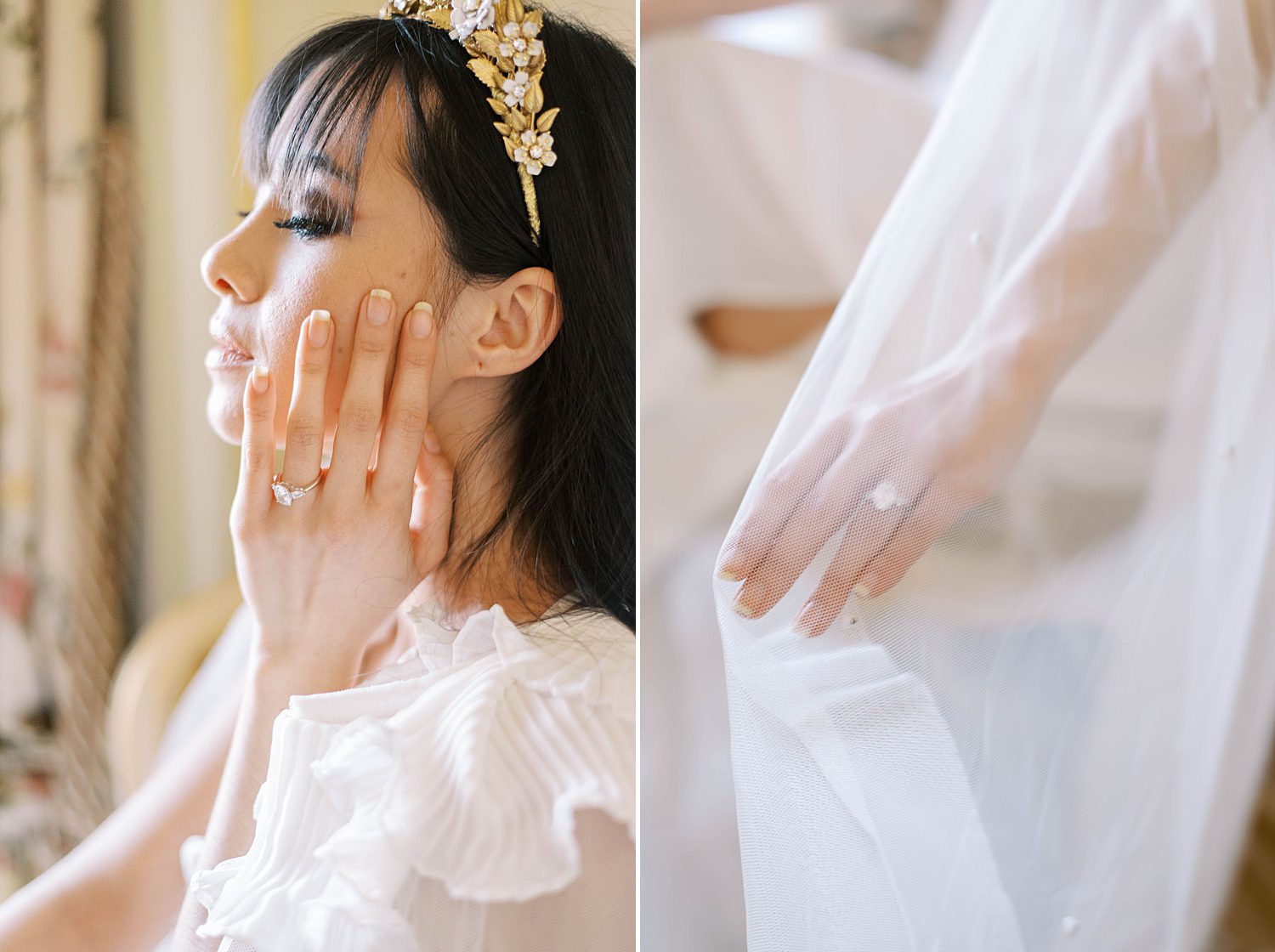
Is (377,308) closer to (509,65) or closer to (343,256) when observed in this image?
(343,256)

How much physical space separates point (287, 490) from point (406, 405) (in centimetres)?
7

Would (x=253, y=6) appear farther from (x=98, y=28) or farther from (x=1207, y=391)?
(x=1207, y=391)

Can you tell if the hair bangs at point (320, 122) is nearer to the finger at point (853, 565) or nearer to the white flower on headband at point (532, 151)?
the white flower on headband at point (532, 151)

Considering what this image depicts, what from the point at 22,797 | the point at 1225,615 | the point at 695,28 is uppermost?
the point at 695,28

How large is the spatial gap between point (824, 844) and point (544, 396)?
273mm

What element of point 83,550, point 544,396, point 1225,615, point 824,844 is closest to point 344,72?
point 544,396

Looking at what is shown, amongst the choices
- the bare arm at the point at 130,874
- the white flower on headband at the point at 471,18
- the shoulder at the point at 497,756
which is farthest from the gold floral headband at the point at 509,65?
the bare arm at the point at 130,874

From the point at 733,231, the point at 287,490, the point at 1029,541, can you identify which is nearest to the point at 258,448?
the point at 287,490

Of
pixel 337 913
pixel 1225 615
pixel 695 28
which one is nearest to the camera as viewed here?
pixel 337 913

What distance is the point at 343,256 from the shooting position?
1.49 ft

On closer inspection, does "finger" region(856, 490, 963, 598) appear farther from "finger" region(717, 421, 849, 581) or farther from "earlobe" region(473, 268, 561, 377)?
"earlobe" region(473, 268, 561, 377)

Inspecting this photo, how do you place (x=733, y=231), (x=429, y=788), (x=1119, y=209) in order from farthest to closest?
(x=733, y=231)
(x=1119, y=209)
(x=429, y=788)

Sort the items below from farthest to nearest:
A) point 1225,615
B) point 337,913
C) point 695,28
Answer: point 695,28 < point 1225,615 < point 337,913

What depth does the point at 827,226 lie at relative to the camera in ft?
3.37
